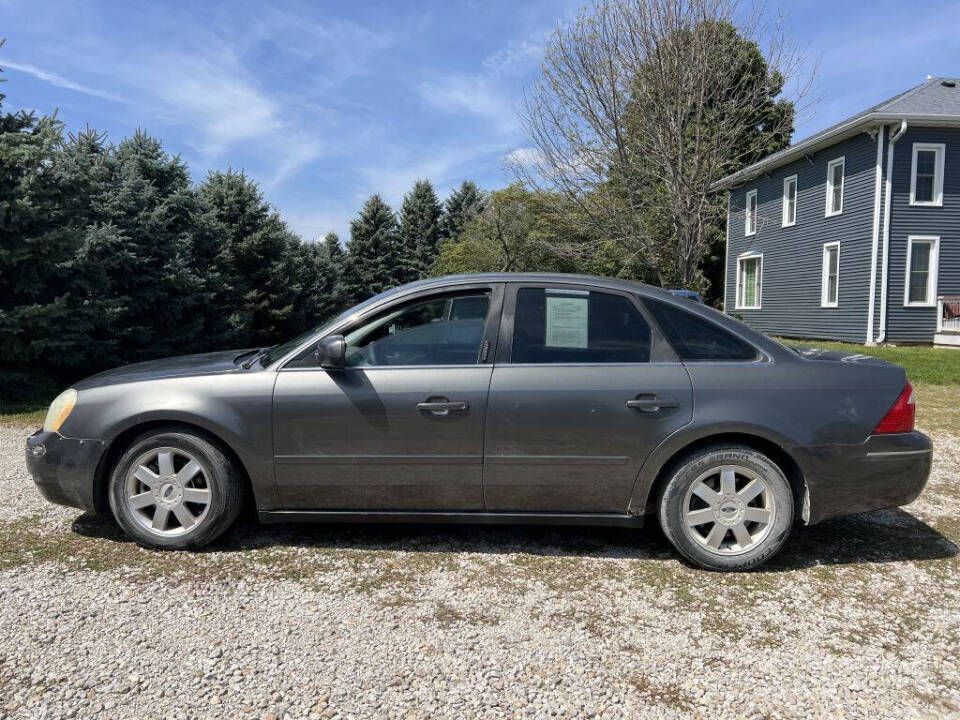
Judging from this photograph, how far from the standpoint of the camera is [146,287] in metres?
11.7

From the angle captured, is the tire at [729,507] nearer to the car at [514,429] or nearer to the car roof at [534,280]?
the car at [514,429]

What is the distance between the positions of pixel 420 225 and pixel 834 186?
30.5 m

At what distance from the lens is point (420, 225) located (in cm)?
4588

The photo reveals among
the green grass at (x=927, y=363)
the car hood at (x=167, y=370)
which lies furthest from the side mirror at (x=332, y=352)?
the green grass at (x=927, y=363)

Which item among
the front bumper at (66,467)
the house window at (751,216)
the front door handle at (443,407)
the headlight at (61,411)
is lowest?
the front bumper at (66,467)

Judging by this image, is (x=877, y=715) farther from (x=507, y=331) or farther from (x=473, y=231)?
(x=473, y=231)

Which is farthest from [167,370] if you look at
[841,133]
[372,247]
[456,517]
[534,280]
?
[372,247]

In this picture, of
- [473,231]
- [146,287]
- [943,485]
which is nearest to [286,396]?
[943,485]

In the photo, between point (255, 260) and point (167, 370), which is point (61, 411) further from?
point (255, 260)

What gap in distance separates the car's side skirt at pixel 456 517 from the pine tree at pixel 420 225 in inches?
1595

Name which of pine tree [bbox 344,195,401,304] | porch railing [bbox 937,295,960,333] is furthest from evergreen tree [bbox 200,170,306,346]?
pine tree [bbox 344,195,401,304]

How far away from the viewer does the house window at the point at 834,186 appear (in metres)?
19.3

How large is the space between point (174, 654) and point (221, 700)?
1.39 ft

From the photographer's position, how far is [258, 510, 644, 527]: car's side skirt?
351 cm
